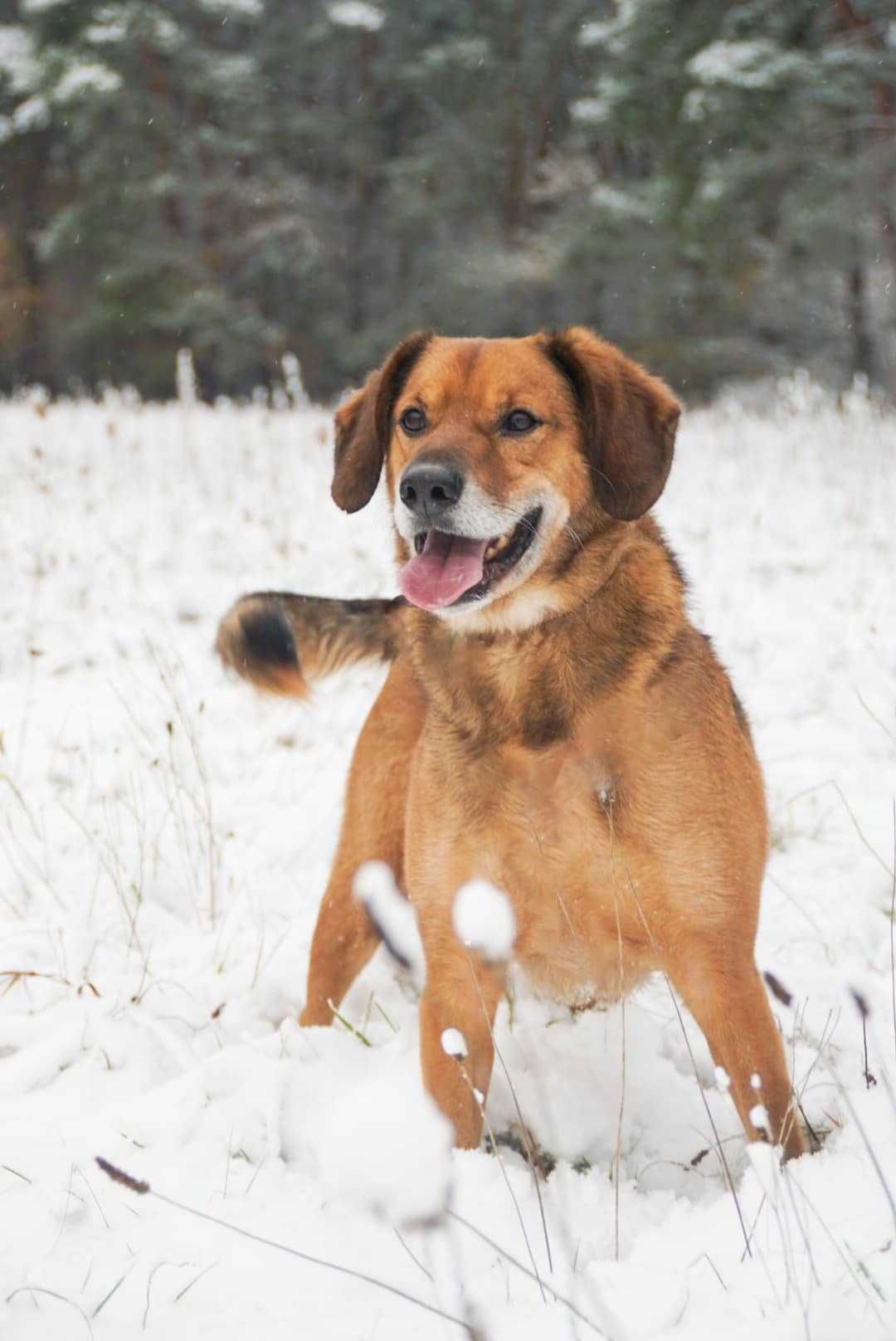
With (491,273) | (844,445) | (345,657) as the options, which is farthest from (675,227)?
(345,657)

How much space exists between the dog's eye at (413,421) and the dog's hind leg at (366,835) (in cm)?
64

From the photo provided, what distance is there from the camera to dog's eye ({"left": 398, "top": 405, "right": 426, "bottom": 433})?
2723 millimetres

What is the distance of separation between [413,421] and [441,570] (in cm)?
52

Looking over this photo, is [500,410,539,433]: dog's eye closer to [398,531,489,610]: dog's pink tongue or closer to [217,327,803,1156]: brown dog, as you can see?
[217,327,803,1156]: brown dog

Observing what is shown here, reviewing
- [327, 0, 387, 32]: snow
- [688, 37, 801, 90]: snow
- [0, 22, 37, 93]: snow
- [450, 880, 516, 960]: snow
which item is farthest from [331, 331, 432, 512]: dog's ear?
[0, 22, 37, 93]: snow

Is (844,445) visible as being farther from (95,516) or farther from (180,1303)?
(180,1303)

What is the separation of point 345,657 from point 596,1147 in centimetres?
158

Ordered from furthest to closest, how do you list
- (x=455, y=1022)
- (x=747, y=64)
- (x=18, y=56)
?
(x=18, y=56) → (x=747, y=64) → (x=455, y=1022)

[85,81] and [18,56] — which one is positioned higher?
[18,56]

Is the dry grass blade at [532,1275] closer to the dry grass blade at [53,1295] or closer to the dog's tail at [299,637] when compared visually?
the dry grass blade at [53,1295]

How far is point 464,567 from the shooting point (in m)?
2.44

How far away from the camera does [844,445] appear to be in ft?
29.5

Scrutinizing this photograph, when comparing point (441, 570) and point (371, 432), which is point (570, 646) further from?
point (371, 432)

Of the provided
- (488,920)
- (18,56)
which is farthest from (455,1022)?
(18,56)
